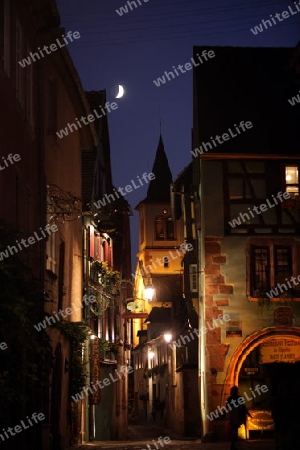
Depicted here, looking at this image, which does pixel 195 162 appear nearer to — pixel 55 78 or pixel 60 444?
pixel 55 78

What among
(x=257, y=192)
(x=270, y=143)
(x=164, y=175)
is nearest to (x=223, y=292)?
Answer: (x=257, y=192)

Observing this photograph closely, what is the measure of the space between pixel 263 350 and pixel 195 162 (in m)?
6.77

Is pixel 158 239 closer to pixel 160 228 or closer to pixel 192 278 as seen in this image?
pixel 160 228

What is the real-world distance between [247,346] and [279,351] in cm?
160

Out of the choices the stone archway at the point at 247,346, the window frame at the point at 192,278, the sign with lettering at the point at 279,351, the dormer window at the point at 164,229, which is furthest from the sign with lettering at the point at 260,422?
the dormer window at the point at 164,229

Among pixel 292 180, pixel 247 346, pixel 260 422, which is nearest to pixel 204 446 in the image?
pixel 260 422

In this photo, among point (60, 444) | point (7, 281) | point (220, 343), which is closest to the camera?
point (7, 281)

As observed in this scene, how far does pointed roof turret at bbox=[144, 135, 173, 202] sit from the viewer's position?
6462 centimetres

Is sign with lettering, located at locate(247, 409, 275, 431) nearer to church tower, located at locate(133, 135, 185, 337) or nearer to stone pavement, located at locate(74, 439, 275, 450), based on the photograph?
stone pavement, located at locate(74, 439, 275, 450)

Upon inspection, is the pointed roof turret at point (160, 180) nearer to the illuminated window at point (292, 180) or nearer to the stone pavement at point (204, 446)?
the illuminated window at point (292, 180)

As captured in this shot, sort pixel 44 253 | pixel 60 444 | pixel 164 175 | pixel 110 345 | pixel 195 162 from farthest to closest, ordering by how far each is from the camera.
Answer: pixel 164 175
pixel 110 345
pixel 195 162
pixel 60 444
pixel 44 253

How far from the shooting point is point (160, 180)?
2660 inches

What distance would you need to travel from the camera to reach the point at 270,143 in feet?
91.1

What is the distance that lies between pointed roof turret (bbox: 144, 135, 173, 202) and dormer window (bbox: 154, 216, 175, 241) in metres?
1.81
